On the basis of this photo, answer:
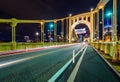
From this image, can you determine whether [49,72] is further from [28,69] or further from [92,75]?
[92,75]

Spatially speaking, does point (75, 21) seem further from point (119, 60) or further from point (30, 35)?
point (119, 60)

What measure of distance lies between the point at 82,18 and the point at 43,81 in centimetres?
14978

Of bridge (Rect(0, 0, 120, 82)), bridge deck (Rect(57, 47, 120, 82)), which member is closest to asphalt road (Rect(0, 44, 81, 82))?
bridge (Rect(0, 0, 120, 82))

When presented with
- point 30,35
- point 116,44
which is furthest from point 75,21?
point 116,44

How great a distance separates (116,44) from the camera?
17672 mm

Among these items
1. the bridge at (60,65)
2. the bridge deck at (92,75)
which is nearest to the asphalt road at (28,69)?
the bridge at (60,65)

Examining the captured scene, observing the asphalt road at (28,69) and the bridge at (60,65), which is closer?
the asphalt road at (28,69)

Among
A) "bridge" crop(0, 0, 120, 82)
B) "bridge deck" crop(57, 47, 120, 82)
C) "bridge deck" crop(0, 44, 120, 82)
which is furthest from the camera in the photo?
"bridge" crop(0, 0, 120, 82)

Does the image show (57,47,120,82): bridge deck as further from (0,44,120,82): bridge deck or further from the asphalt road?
the asphalt road

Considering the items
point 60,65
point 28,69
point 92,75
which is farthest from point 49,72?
point 60,65

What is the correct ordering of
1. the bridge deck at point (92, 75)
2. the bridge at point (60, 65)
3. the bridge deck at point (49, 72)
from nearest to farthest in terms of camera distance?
1. the bridge deck at point (92, 75)
2. the bridge deck at point (49, 72)
3. the bridge at point (60, 65)

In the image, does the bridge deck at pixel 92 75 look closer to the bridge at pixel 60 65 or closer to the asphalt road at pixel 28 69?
the bridge at pixel 60 65

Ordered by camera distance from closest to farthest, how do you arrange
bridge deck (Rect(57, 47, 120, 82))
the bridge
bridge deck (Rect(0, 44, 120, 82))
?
1. bridge deck (Rect(57, 47, 120, 82))
2. bridge deck (Rect(0, 44, 120, 82))
3. the bridge

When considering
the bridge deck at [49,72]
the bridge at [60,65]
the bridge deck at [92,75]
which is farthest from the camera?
the bridge at [60,65]
